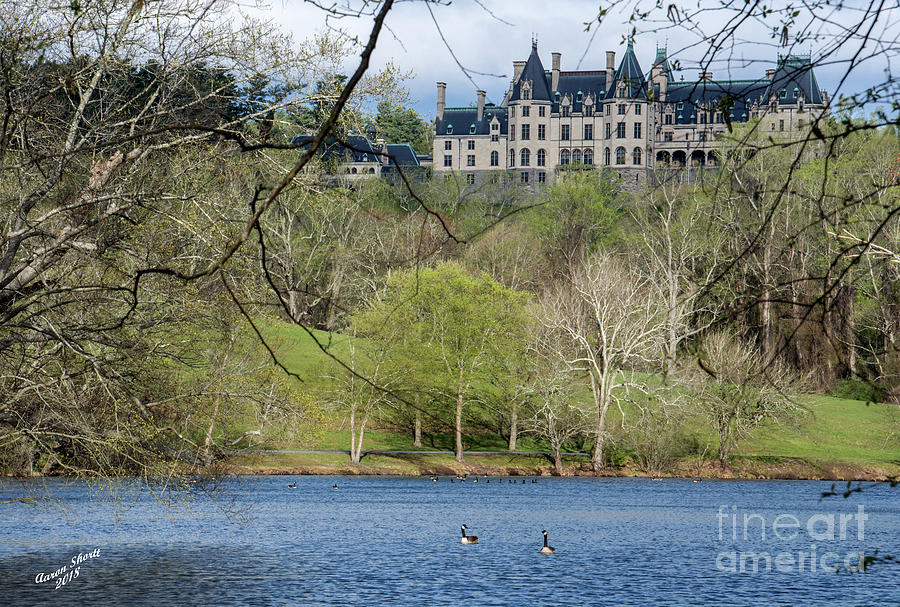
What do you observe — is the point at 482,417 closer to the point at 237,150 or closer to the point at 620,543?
the point at 620,543

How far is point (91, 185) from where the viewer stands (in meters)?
12.8

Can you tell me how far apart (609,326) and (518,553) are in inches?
1056

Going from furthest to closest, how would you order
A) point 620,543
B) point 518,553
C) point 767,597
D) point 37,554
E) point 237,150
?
point 620,543 → point 518,553 → point 37,554 → point 767,597 → point 237,150

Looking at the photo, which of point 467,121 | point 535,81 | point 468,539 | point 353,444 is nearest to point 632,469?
point 353,444

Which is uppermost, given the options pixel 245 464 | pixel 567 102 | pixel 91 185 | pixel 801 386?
pixel 567 102

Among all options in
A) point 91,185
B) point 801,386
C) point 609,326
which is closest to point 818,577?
point 91,185

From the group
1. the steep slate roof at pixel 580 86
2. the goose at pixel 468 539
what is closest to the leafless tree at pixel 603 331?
the goose at pixel 468 539

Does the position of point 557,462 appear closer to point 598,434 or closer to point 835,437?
point 598,434

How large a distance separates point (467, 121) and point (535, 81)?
463 inches

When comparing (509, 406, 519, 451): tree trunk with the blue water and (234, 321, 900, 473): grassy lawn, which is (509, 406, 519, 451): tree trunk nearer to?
(234, 321, 900, 473): grassy lawn

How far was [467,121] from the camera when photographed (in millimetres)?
146375

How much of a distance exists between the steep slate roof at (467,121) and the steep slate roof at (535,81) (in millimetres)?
4348

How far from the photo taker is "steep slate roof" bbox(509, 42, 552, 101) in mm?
139375

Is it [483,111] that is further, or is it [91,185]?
[483,111]
